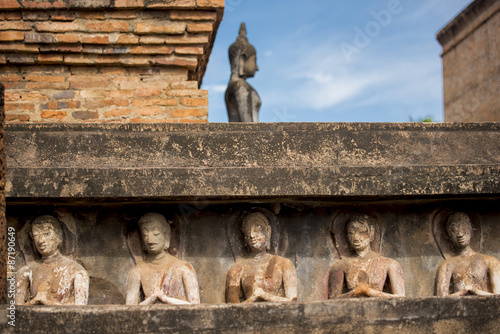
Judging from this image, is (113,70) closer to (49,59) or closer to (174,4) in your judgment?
(49,59)

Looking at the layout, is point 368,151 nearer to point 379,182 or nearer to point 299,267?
point 379,182

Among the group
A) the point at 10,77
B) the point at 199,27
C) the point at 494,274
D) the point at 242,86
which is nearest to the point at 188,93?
the point at 199,27

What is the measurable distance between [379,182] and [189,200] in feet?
3.83

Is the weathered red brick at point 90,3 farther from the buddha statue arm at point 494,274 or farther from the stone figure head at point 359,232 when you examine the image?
the buddha statue arm at point 494,274

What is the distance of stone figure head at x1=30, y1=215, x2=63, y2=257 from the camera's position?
13.3 feet

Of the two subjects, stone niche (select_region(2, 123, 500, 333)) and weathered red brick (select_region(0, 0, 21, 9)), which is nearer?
stone niche (select_region(2, 123, 500, 333))

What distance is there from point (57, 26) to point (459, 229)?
392 centimetres

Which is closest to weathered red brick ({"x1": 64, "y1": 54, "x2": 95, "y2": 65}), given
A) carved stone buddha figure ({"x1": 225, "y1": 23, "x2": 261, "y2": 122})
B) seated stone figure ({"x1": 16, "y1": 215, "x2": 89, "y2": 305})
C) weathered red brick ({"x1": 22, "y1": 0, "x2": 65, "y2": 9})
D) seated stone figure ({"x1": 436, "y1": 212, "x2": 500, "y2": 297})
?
weathered red brick ({"x1": 22, "y1": 0, "x2": 65, "y2": 9})

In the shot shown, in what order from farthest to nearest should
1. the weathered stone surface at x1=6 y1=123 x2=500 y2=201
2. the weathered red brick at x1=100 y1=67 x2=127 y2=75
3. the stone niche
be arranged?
the weathered red brick at x1=100 y1=67 x2=127 y2=75
the weathered stone surface at x1=6 y1=123 x2=500 y2=201
the stone niche

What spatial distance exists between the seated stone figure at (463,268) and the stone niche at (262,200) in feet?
0.32

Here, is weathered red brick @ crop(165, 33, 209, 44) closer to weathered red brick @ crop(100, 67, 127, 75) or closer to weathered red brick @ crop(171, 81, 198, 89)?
weathered red brick @ crop(171, 81, 198, 89)

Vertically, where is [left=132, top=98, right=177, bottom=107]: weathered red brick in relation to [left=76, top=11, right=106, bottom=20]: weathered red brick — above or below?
below

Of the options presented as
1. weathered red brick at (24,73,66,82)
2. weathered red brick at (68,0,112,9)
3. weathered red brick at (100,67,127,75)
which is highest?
weathered red brick at (68,0,112,9)

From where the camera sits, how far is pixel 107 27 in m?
6.01
